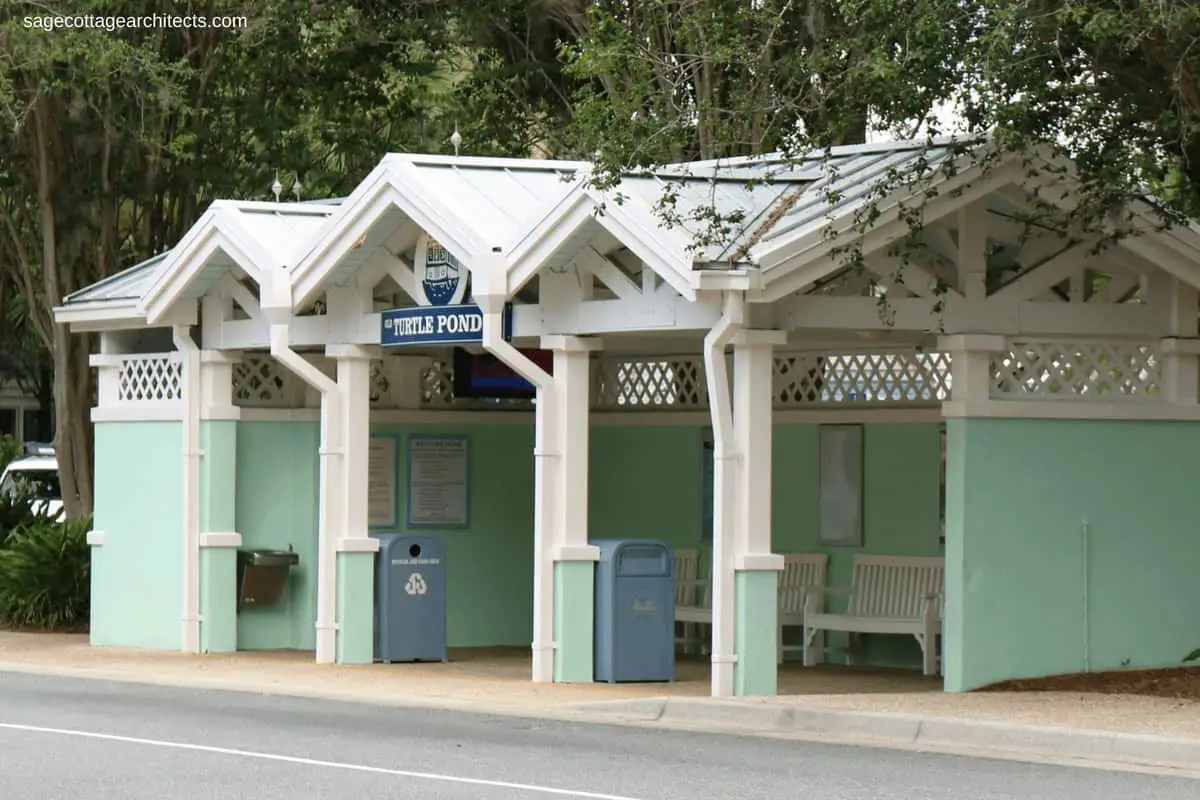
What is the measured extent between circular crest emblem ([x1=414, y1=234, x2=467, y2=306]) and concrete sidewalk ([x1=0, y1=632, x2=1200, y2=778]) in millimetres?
2818

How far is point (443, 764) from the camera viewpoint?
12.0 m

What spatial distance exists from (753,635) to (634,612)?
180 centimetres

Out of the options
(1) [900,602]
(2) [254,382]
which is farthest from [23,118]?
(1) [900,602]

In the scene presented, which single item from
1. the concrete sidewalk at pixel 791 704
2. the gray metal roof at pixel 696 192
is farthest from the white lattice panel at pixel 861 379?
the concrete sidewalk at pixel 791 704

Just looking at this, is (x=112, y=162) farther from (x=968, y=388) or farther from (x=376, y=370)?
(x=968, y=388)

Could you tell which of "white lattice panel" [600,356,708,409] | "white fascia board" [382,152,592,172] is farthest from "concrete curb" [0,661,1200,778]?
"white lattice panel" [600,356,708,409]

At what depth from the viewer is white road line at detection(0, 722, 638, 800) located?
1081 cm

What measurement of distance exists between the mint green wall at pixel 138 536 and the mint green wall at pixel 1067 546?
7535 millimetres

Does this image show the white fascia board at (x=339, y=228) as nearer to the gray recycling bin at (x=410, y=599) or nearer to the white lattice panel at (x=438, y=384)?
the gray recycling bin at (x=410, y=599)

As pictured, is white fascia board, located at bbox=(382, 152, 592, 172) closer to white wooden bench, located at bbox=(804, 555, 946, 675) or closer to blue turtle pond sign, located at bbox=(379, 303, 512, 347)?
blue turtle pond sign, located at bbox=(379, 303, 512, 347)

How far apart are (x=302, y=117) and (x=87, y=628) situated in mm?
7511

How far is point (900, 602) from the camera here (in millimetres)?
18328

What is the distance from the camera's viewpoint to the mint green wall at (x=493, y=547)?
20.8m

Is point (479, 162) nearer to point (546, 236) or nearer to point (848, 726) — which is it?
point (546, 236)
